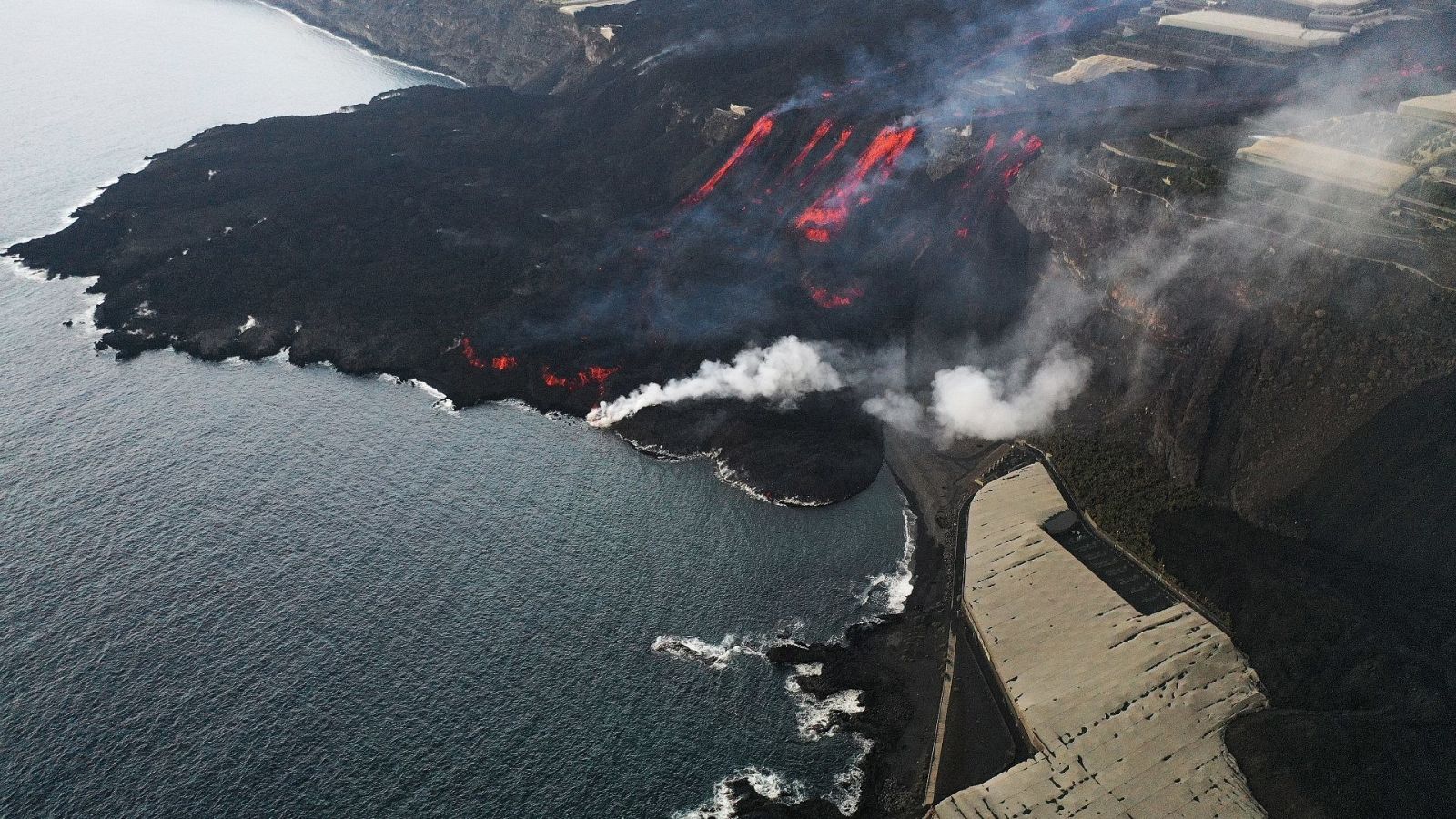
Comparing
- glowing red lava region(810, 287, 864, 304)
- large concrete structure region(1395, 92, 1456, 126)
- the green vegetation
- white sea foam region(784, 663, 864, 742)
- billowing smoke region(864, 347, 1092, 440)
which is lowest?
white sea foam region(784, 663, 864, 742)

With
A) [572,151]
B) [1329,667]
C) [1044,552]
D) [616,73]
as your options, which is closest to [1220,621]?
[1329,667]

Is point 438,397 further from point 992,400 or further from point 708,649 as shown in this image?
point 992,400

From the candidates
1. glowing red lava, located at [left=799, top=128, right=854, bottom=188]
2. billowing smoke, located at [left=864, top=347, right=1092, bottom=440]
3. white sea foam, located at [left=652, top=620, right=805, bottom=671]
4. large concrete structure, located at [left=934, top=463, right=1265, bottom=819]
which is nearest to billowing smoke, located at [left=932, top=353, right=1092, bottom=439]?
billowing smoke, located at [left=864, top=347, right=1092, bottom=440]

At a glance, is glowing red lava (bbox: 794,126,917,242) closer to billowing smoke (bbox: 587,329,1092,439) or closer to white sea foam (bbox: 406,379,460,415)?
billowing smoke (bbox: 587,329,1092,439)

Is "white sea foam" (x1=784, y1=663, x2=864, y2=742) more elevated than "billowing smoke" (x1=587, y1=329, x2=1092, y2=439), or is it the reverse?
"billowing smoke" (x1=587, y1=329, x2=1092, y2=439)

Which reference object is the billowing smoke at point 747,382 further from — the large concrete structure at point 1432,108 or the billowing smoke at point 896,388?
the large concrete structure at point 1432,108

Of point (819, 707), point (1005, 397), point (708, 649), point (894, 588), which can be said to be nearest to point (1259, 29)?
point (1005, 397)
